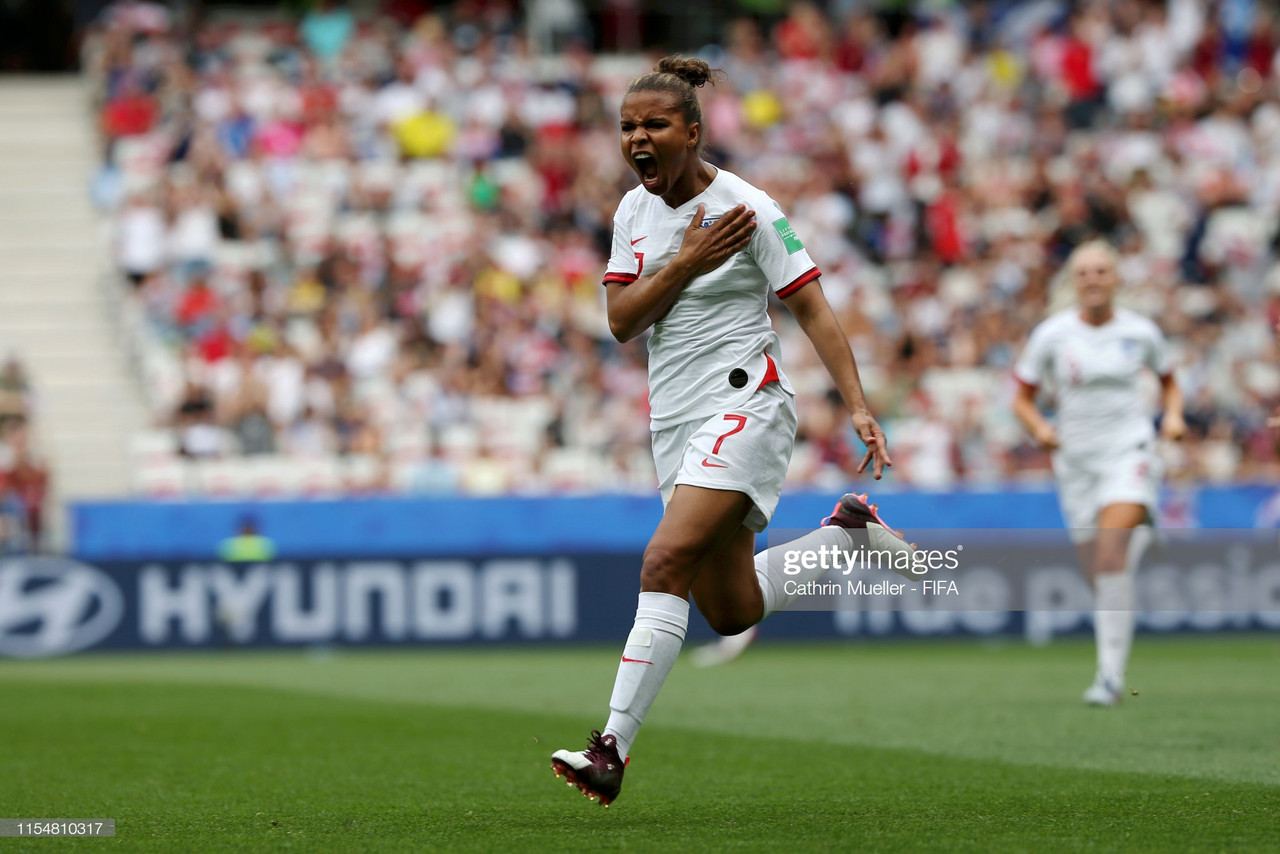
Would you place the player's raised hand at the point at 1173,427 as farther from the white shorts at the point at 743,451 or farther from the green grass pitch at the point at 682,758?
the white shorts at the point at 743,451

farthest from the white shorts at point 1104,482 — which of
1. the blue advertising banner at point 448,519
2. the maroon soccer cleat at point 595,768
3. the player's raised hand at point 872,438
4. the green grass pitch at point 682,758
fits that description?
the blue advertising banner at point 448,519

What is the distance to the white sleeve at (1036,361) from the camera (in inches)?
413

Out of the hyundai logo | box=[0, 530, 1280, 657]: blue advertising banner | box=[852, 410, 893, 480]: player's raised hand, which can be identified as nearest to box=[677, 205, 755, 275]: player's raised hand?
box=[852, 410, 893, 480]: player's raised hand

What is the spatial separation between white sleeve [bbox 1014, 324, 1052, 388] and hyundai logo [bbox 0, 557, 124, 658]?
9.36m

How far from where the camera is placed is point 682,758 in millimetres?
8047

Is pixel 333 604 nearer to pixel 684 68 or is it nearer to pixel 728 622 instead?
pixel 728 622

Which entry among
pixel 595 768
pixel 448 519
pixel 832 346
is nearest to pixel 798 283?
pixel 832 346

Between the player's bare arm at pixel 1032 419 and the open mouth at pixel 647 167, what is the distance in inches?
178

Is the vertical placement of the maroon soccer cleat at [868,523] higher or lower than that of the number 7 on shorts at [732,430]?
lower

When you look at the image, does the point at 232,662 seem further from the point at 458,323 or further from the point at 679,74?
the point at 679,74

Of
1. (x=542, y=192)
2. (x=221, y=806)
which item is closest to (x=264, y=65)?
(x=542, y=192)

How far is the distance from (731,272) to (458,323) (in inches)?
553

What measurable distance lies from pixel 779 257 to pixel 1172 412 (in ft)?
15.5
